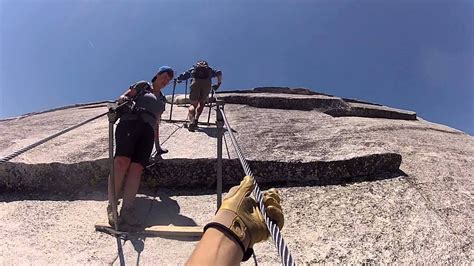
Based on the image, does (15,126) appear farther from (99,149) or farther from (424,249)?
(424,249)

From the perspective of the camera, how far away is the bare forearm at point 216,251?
230 centimetres

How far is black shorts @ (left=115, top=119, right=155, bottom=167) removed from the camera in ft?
17.3

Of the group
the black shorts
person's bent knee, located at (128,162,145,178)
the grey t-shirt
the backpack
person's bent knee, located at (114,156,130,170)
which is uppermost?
the backpack

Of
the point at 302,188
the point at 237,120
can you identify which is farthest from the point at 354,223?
the point at 237,120

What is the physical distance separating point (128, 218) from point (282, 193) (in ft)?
7.92

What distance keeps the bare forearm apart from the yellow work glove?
0.05m

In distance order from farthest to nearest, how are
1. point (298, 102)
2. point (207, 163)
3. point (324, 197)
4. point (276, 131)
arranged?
point (298, 102) → point (276, 131) → point (207, 163) → point (324, 197)

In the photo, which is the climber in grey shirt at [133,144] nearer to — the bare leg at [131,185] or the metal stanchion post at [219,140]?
the bare leg at [131,185]

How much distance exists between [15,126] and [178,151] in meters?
5.52

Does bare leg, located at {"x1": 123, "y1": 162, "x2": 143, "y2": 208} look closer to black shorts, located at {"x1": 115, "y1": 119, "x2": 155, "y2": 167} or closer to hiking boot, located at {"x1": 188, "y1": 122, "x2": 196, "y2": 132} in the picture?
black shorts, located at {"x1": 115, "y1": 119, "x2": 155, "y2": 167}

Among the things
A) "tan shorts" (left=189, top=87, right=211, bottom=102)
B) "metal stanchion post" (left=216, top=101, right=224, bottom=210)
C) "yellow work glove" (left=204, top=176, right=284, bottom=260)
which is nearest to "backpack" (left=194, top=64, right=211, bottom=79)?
"tan shorts" (left=189, top=87, right=211, bottom=102)

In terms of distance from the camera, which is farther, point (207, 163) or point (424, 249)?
point (207, 163)

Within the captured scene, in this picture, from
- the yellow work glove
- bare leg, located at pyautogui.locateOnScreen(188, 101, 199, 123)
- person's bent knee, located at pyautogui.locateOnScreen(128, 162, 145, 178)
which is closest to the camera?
the yellow work glove

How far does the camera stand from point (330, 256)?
4469 mm
